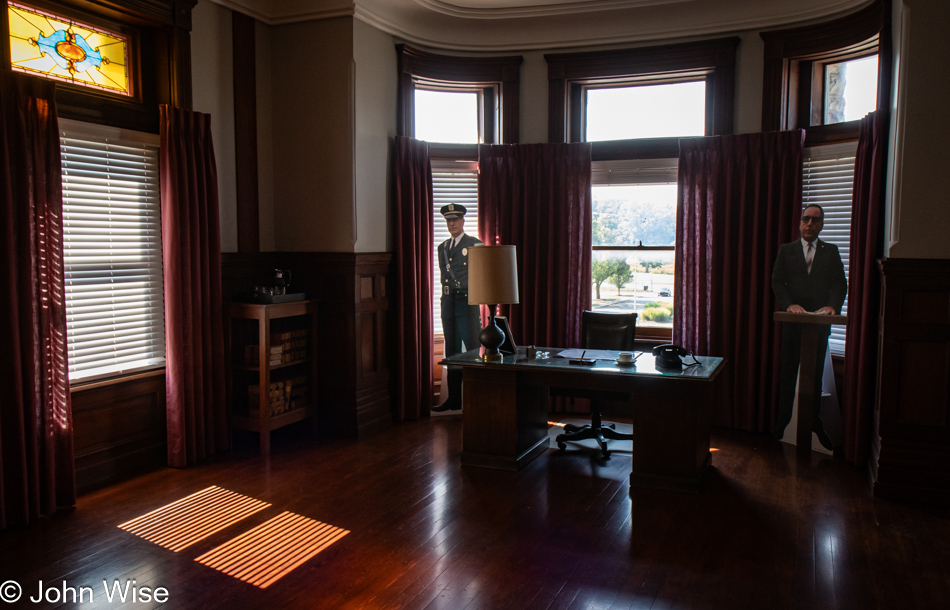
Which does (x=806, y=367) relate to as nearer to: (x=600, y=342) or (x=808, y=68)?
(x=600, y=342)

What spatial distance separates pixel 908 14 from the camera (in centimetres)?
378

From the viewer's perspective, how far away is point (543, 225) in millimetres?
5777

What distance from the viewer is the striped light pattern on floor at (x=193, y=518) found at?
334 cm

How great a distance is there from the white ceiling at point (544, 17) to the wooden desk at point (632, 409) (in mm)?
2744

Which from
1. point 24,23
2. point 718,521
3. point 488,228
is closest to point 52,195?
point 24,23

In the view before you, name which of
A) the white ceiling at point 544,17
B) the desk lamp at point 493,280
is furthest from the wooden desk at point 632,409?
the white ceiling at point 544,17

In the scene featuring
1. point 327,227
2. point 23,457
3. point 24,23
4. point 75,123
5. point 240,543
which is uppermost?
point 24,23

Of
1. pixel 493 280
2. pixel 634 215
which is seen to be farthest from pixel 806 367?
pixel 493 280

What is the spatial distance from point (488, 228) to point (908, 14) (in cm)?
323

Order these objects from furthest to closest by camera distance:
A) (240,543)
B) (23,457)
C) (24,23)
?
(24,23) < (23,457) < (240,543)

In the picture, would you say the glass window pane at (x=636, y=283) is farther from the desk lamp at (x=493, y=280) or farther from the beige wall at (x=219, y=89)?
the beige wall at (x=219, y=89)

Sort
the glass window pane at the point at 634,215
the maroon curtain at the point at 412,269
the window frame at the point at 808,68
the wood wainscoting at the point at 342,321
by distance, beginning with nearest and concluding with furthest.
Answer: the window frame at the point at 808,68, the wood wainscoting at the point at 342,321, the maroon curtain at the point at 412,269, the glass window pane at the point at 634,215

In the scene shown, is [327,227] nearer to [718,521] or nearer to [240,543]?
[240,543]

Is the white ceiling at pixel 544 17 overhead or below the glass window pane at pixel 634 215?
overhead
